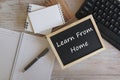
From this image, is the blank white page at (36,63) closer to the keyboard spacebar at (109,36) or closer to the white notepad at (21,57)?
the white notepad at (21,57)

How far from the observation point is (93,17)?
2.79ft

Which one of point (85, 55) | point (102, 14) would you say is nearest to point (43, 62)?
point (85, 55)

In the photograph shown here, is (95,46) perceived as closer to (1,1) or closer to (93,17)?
(93,17)

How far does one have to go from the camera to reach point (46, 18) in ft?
2.82

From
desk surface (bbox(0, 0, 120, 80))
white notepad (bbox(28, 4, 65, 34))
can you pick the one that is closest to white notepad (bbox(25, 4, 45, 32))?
white notepad (bbox(28, 4, 65, 34))

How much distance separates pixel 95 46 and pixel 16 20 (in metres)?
0.27

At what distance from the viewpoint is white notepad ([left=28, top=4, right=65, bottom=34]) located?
2.81 feet

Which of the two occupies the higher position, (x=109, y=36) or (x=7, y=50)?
(x=7, y=50)

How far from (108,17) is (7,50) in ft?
1.11

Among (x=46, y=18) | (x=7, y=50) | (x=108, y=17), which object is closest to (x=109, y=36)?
(x=108, y=17)

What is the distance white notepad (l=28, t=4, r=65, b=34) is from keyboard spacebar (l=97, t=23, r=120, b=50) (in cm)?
Result: 13

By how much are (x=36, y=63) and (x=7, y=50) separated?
0.34 ft

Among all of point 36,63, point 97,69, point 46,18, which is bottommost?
point 97,69

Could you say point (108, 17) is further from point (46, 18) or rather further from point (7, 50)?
point (7, 50)
